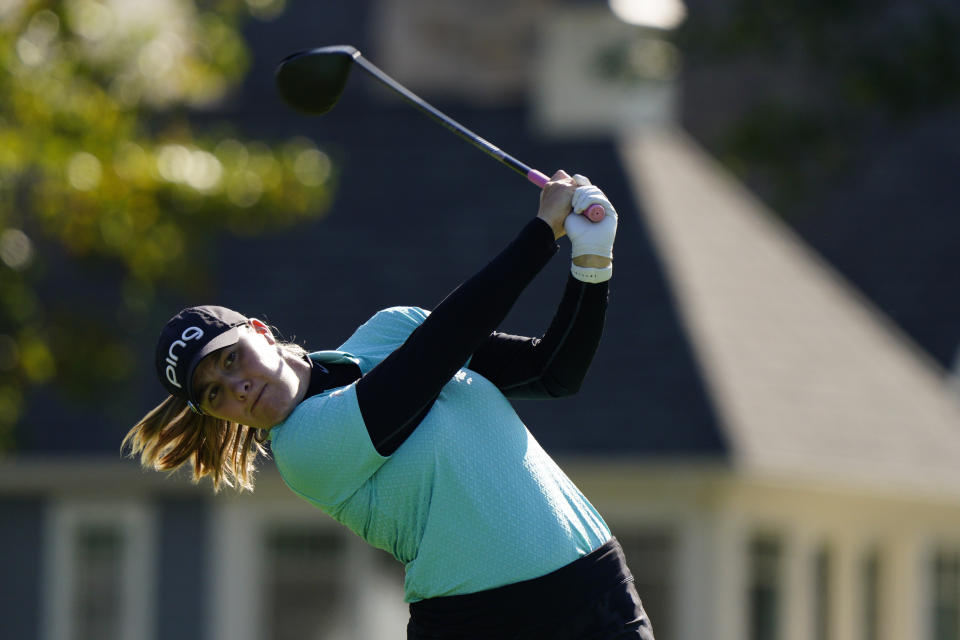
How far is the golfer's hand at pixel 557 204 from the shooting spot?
347 cm

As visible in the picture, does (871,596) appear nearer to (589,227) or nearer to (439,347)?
(589,227)

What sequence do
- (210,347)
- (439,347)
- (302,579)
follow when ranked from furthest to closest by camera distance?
(302,579), (210,347), (439,347)

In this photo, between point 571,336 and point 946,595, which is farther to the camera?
point 946,595

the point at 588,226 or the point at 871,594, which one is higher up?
the point at 588,226

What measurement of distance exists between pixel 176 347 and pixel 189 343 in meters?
0.03

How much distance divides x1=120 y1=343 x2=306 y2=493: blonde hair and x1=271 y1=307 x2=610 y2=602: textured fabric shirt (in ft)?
0.95

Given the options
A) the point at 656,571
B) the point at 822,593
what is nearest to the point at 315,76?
the point at 656,571

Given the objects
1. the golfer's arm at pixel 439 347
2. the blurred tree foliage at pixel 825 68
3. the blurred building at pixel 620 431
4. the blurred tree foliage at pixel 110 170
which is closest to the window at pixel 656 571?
the blurred building at pixel 620 431

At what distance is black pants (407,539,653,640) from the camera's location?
3459 millimetres

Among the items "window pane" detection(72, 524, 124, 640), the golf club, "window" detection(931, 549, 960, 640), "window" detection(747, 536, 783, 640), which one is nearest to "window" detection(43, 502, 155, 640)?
"window pane" detection(72, 524, 124, 640)

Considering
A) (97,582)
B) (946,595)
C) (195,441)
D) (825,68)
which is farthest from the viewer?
(825,68)

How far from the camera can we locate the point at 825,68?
14945 mm

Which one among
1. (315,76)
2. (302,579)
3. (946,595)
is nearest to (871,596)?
(946,595)

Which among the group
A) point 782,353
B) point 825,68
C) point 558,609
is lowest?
point 558,609
